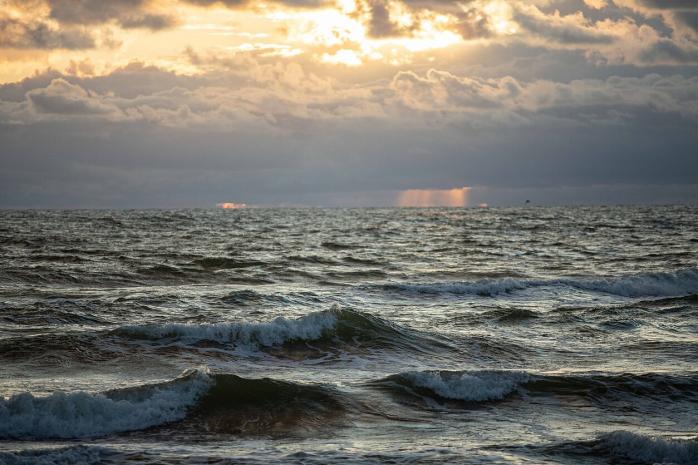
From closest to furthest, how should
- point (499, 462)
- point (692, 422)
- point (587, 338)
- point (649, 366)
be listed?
1. point (499, 462)
2. point (692, 422)
3. point (649, 366)
4. point (587, 338)

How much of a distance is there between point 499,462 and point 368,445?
1669 millimetres

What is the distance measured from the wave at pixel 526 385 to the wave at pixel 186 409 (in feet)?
4.76

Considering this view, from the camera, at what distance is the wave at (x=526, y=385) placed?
38.9 feet

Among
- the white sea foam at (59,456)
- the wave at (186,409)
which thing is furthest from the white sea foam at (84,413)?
the white sea foam at (59,456)

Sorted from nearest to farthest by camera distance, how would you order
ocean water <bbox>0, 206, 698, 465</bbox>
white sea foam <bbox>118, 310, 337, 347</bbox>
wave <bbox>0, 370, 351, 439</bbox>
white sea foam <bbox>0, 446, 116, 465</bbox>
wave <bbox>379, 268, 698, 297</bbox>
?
white sea foam <bbox>0, 446, 116, 465</bbox>
ocean water <bbox>0, 206, 698, 465</bbox>
wave <bbox>0, 370, 351, 439</bbox>
white sea foam <bbox>118, 310, 337, 347</bbox>
wave <bbox>379, 268, 698, 297</bbox>

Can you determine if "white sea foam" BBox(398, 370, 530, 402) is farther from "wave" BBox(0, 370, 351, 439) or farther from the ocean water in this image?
"wave" BBox(0, 370, 351, 439)

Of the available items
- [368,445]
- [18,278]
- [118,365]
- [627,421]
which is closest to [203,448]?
[368,445]

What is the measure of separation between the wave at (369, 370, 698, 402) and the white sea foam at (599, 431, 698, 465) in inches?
111

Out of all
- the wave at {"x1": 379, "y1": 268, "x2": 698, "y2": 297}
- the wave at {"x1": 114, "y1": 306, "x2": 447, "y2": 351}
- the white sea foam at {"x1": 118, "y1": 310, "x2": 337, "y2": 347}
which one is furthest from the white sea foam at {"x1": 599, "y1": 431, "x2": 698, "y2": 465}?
the wave at {"x1": 379, "y1": 268, "x2": 698, "y2": 297}

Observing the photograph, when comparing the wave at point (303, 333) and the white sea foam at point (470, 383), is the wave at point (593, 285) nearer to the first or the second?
the wave at point (303, 333)

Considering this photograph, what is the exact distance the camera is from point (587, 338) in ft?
56.9

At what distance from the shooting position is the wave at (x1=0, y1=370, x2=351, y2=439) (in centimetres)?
945

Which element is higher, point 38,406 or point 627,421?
point 38,406

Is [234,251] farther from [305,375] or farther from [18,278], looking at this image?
[305,375]
